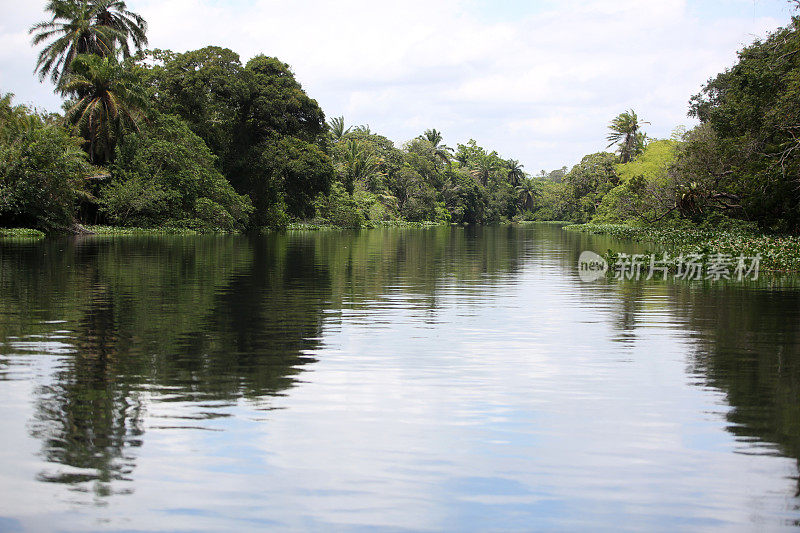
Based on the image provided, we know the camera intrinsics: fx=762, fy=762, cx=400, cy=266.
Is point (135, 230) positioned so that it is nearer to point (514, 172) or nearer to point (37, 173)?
point (37, 173)

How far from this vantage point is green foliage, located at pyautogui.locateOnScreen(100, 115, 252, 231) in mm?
44875

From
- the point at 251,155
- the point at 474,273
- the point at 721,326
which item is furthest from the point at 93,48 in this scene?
the point at 721,326

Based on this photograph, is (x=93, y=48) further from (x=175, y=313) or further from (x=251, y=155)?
(x=175, y=313)

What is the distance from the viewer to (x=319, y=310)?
1327 centimetres

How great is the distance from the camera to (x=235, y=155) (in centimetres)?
5756

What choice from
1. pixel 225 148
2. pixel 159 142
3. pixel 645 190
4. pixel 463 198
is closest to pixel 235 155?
pixel 225 148

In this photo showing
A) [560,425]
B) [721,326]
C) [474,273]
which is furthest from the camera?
[474,273]

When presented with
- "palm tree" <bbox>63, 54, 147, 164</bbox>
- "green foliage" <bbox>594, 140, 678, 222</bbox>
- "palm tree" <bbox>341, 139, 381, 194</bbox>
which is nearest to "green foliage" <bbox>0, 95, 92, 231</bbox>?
"palm tree" <bbox>63, 54, 147, 164</bbox>

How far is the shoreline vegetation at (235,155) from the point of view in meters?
31.5

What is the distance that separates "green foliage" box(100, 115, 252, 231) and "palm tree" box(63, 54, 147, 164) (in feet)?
4.42

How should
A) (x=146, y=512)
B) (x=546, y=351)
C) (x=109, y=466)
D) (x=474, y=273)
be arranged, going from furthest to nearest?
1. (x=474, y=273)
2. (x=546, y=351)
3. (x=109, y=466)
4. (x=146, y=512)

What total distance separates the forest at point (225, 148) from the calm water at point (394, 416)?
19682mm

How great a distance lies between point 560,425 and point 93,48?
159ft

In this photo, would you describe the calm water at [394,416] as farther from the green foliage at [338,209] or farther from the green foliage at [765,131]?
the green foliage at [338,209]
